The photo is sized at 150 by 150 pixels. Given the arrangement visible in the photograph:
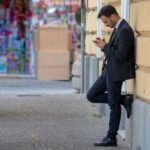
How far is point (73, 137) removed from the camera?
10.8 meters

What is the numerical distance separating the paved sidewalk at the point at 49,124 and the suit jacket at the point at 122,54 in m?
1.05

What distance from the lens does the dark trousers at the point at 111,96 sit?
32.0 feet

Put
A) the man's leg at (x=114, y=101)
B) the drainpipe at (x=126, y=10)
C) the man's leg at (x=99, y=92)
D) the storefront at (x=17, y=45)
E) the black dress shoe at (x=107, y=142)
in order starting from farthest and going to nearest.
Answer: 1. the storefront at (x=17, y=45)
2. the drainpipe at (x=126, y=10)
3. the man's leg at (x=99, y=92)
4. the black dress shoe at (x=107, y=142)
5. the man's leg at (x=114, y=101)

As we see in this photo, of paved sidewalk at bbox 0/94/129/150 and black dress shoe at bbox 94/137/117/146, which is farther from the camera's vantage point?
paved sidewalk at bbox 0/94/129/150

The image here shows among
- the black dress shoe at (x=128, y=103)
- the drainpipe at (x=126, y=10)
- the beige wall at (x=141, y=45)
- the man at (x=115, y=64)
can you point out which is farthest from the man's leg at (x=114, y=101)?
the drainpipe at (x=126, y=10)

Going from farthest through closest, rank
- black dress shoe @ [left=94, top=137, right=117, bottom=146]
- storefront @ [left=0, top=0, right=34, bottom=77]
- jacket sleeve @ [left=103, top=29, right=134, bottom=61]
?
storefront @ [left=0, top=0, right=34, bottom=77] < black dress shoe @ [left=94, top=137, right=117, bottom=146] < jacket sleeve @ [left=103, top=29, right=134, bottom=61]

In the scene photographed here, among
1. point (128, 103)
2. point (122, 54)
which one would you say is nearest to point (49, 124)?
point (128, 103)

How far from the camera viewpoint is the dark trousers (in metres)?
9.74

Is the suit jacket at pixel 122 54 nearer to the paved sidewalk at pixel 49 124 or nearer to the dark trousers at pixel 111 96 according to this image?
the dark trousers at pixel 111 96

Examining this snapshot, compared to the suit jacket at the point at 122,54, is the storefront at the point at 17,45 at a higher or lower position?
lower

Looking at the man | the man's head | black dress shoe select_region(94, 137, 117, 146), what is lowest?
black dress shoe select_region(94, 137, 117, 146)

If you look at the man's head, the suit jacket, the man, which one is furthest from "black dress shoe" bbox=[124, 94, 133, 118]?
the man's head

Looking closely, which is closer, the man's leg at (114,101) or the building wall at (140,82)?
the building wall at (140,82)

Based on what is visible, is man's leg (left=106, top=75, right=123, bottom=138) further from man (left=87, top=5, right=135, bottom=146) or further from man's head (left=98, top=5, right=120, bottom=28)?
man's head (left=98, top=5, right=120, bottom=28)
